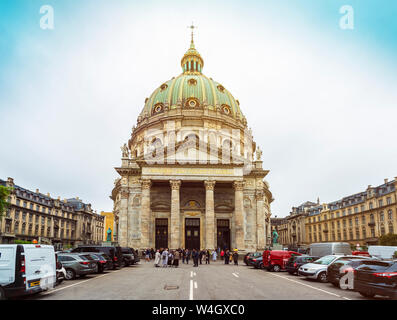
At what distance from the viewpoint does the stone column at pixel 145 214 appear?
132 ft

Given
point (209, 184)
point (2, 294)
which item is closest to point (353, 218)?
point (209, 184)

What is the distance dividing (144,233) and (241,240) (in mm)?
11449

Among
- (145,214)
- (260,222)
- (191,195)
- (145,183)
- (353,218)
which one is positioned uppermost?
(145,183)

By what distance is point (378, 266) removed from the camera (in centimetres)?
1216

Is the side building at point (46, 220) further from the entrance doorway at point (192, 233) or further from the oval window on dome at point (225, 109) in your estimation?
the oval window on dome at point (225, 109)

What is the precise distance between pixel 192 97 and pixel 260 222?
1002 inches

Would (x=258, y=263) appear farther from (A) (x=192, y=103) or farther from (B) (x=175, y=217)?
(A) (x=192, y=103)

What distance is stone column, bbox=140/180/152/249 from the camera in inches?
1578

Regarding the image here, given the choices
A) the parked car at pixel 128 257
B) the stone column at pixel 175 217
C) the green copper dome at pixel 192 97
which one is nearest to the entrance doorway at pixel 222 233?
the stone column at pixel 175 217

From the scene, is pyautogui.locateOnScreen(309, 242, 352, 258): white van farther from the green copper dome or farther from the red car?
the green copper dome

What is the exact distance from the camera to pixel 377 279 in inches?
448

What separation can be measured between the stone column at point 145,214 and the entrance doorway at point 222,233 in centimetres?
948
